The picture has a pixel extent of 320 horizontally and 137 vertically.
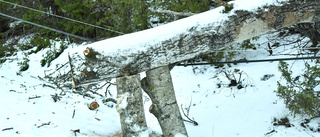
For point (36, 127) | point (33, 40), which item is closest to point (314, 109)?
point (36, 127)

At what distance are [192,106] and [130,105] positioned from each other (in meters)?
2.12

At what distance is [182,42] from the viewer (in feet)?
10.1

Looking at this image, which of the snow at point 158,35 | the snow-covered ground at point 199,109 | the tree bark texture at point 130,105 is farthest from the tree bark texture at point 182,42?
the snow-covered ground at point 199,109

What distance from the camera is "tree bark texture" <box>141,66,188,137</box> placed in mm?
3264

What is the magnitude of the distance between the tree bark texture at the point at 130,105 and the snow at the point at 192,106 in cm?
4

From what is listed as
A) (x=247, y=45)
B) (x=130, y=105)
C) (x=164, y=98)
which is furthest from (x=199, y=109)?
(x=130, y=105)

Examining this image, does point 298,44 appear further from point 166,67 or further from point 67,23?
point 67,23

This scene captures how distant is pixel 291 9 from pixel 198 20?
36.8 inches

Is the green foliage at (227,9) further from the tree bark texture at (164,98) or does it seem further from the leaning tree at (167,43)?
the tree bark texture at (164,98)

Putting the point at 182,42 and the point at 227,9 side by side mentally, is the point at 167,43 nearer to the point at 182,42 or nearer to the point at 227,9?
the point at 182,42

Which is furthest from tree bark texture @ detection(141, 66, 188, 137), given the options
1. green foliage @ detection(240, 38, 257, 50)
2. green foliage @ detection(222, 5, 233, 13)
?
green foliage @ detection(240, 38, 257, 50)

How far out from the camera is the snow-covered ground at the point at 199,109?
381cm

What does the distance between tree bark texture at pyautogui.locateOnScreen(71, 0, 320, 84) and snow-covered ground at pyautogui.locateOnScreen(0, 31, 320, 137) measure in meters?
1.12

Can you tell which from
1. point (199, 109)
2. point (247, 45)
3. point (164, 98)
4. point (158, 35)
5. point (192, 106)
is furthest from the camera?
point (247, 45)
